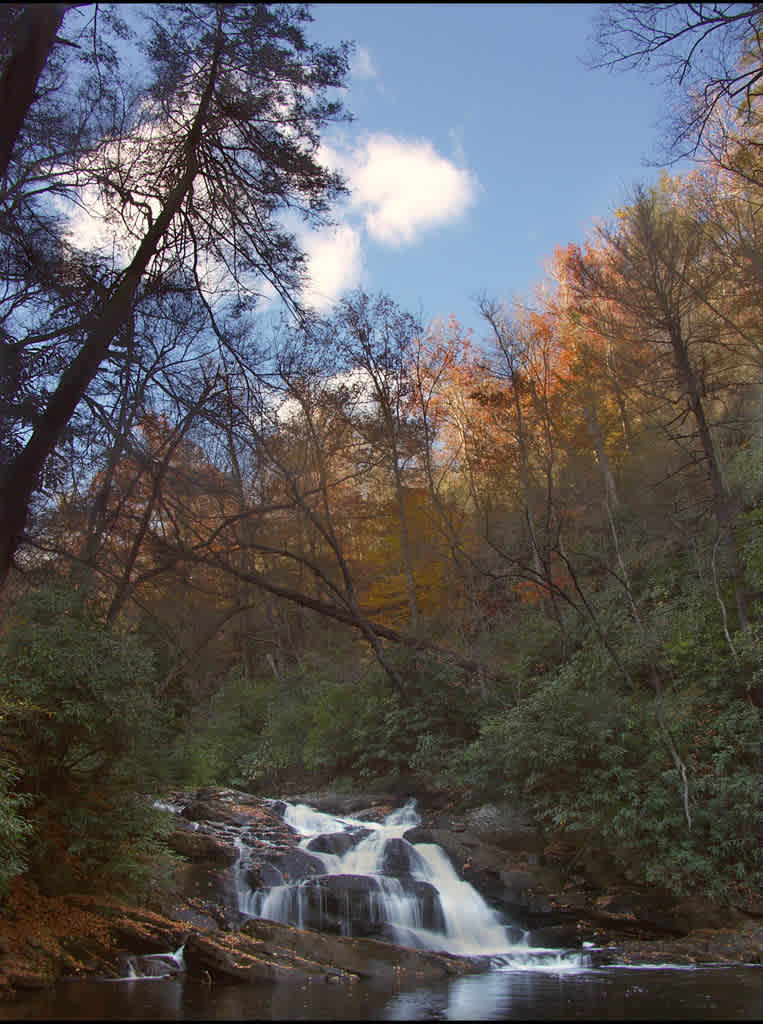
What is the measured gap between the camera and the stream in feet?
19.5

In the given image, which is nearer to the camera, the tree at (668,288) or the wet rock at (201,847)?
the wet rock at (201,847)

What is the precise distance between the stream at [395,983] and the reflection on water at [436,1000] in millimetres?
15

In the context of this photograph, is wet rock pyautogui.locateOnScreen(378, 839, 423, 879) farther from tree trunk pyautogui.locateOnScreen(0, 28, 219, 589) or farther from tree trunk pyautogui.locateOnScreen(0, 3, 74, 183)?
tree trunk pyautogui.locateOnScreen(0, 3, 74, 183)

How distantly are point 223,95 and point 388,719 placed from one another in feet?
40.2

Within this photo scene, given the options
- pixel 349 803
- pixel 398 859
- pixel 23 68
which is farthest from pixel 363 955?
pixel 23 68

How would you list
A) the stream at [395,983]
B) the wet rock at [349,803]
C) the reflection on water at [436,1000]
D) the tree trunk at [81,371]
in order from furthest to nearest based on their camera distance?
the wet rock at [349,803] < the tree trunk at [81,371] < the stream at [395,983] < the reflection on water at [436,1000]

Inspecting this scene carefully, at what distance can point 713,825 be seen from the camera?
950cm

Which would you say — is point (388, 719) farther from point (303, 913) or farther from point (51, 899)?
point (51, 899)

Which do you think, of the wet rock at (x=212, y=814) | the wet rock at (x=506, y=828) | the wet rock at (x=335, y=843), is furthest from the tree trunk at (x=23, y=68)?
the wet rock at (x=506, y=828)

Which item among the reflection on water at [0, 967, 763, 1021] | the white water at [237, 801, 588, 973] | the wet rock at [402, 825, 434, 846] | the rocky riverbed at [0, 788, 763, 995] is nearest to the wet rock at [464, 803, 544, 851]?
the rocky riverbed at [0, 788, 763, 995]

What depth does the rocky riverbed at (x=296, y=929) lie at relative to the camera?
23.7 feet

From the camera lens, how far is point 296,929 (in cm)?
870

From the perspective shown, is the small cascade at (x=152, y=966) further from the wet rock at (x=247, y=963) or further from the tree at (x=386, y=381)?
the tree at (x=386, y=381)

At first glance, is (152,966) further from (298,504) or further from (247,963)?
(298,504)
